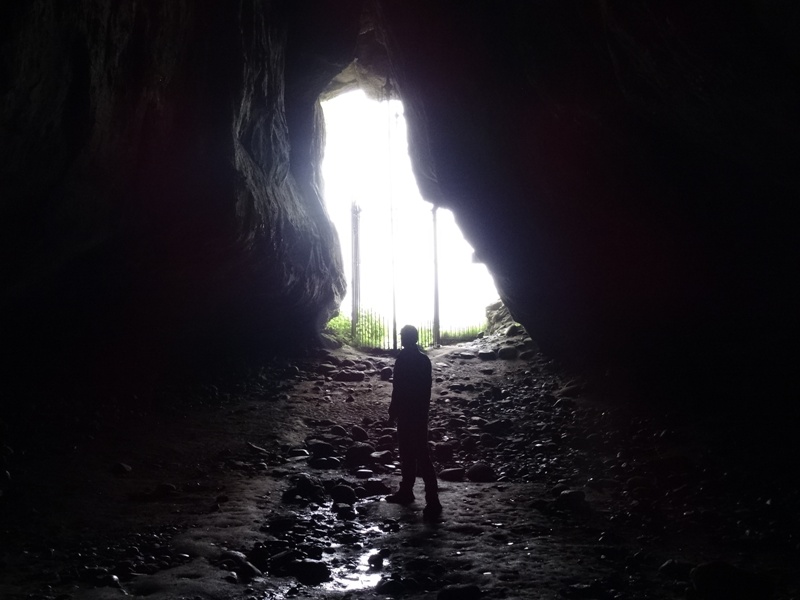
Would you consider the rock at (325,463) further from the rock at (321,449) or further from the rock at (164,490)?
the rock at (164,490)

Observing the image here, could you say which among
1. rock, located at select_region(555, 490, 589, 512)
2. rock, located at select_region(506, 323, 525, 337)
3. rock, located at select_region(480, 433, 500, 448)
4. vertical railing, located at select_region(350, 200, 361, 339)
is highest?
vertical railing, located at select_region(350, 200, 361, 339)

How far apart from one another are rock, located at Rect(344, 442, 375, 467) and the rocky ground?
4 centimetres

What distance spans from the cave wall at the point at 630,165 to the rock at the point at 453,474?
11.7ft

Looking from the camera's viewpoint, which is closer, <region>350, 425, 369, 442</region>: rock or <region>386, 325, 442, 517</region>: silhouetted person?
<region>386, 325, 442, 517</region>: silhouetted person

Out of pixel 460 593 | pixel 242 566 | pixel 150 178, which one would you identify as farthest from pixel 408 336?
pixel 150 178

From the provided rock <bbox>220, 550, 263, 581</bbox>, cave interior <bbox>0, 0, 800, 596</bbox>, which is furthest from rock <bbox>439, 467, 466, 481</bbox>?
rock <bbox>220, 550, 263, 581</bbox>

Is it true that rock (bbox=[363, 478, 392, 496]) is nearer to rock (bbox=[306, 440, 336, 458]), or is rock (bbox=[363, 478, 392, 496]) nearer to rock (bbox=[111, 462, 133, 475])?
rock (bbox=[306, 440, 336, 458])

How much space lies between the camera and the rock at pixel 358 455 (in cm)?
715

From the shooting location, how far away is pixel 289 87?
13219mm

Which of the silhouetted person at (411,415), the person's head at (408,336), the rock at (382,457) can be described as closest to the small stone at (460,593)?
the silhouetted person at (411,415)

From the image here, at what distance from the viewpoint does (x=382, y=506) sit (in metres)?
5.51

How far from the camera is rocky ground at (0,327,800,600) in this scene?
353cm

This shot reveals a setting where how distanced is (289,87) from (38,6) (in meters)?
9.59

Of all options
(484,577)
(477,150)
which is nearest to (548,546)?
(484,577)
